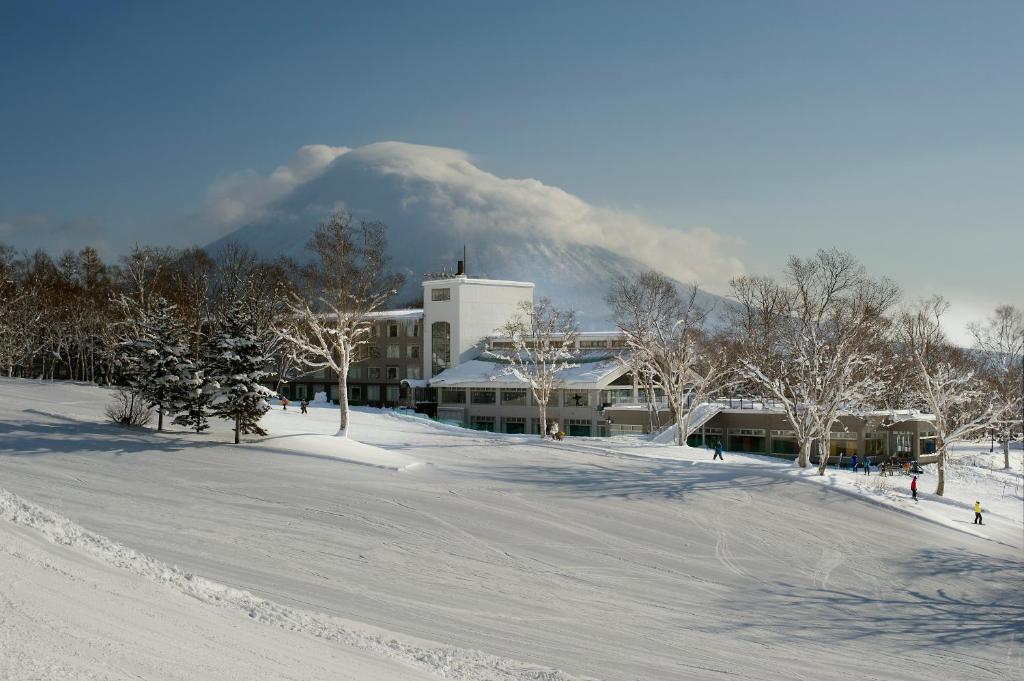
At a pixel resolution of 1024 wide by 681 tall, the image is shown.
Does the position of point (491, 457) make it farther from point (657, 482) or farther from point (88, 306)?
point (88, 306)

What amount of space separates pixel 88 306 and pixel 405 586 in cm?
6274

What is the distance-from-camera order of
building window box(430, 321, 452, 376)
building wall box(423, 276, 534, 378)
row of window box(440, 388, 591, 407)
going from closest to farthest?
row of window box(440, 388, 591, 407)
building wall box(423, 276, 534, 378)
building window box(430, 321, 452, 376)

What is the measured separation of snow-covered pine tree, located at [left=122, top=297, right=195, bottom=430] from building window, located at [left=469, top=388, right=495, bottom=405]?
35014 mm

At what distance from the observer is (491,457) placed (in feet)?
124

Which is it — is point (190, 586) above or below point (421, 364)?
below

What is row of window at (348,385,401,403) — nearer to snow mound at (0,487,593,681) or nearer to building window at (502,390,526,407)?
building window at (502,390,526,407)

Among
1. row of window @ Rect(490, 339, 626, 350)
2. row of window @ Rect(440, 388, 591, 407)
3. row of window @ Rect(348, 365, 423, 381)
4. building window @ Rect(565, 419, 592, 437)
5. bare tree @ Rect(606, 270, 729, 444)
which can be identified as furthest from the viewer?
row of window @ Rect(348, 365, 423, 381)

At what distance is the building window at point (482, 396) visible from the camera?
6938 centimetres

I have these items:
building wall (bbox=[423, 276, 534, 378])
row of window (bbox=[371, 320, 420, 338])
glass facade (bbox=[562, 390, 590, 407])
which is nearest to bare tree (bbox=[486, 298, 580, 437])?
glass facade (bbox=[562, 390, 590, 407])

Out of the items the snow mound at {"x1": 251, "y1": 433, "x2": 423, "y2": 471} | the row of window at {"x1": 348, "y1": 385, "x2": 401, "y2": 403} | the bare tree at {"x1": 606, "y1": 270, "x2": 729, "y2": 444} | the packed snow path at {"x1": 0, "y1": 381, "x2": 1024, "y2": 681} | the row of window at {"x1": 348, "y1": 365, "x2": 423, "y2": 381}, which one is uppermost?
the bare tree at {"x1": 606, "y1": 270, "x2": 729, "y2": 444}

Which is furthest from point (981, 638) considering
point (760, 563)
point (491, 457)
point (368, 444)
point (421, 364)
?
point (421, 364)

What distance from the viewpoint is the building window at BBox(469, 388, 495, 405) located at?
228ft

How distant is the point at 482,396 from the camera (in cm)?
6994

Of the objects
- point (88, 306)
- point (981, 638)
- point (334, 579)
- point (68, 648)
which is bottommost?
point (981, 638)
